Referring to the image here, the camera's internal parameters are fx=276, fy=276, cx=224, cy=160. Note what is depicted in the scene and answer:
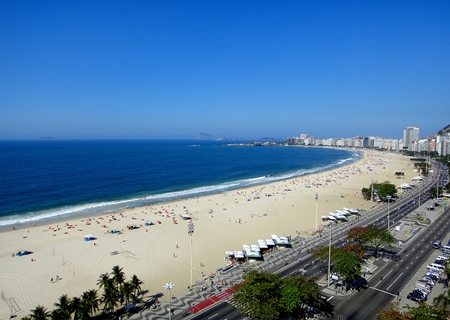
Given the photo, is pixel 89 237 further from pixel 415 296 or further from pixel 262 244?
pixel 415 296


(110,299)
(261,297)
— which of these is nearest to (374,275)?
(261,297)

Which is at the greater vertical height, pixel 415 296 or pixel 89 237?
pixel 415 296

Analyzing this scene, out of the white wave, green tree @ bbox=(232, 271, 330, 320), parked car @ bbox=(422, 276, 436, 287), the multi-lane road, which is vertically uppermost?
green tree @ bbox=(232, 271, 330, 320)

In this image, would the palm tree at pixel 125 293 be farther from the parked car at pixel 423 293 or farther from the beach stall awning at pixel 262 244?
the parked car at pixel 423 293

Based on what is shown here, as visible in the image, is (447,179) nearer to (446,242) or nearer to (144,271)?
(446,242)

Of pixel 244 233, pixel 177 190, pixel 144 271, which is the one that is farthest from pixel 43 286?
pixel 177 190

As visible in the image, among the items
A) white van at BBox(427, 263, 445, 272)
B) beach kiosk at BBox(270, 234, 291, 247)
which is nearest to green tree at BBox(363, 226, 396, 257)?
white van at BBox(427, 263, 445, 272)

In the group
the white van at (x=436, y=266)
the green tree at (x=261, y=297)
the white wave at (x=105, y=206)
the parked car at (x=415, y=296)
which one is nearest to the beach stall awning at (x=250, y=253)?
the green tree at (x=261, y=297)

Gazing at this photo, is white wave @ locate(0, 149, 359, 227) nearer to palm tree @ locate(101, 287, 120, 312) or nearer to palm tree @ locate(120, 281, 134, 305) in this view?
palm tree @ locate(101, 287, 120, 312)
